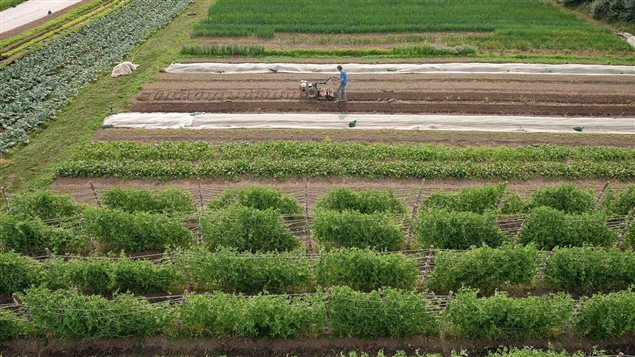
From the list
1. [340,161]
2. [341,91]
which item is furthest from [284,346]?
[341,91]

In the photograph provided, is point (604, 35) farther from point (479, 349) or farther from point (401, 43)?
point (479, 349)

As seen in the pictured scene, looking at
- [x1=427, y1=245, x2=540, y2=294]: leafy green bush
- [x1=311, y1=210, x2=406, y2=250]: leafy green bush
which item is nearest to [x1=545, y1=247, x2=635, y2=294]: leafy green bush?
[x1=427, y1=245, x2=540, y2=294]: leafy green bush

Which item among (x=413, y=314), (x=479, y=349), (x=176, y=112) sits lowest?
(x=479, y=349)

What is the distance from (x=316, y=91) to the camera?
66.2 feet

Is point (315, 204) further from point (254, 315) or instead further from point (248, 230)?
point (254, 315)

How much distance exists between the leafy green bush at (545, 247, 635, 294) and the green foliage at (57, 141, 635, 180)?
5093mm

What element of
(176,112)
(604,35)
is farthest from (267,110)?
(604,35)

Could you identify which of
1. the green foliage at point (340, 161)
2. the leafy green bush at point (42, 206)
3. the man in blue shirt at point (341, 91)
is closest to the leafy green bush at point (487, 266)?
the green foliage at point (340, 161)

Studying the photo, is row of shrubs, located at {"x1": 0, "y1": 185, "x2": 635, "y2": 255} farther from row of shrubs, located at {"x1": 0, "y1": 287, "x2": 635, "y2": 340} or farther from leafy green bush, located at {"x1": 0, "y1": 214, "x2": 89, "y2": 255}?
row of shrubs, located at {"x1": 0, "y1": 287, "x2": 635, "y2": 340}

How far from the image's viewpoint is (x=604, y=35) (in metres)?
27.5

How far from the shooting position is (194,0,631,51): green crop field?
2677 centimetres

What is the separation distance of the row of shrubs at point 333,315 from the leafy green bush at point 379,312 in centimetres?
2

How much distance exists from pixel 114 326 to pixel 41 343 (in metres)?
1.85

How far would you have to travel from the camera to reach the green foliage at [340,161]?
52.1 feet
